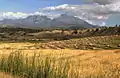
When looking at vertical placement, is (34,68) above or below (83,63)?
above

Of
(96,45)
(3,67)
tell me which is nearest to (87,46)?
(96,45)

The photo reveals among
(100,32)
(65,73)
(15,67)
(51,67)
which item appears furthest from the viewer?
(100,32)

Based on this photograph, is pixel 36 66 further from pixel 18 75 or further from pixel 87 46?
pixel 87 46

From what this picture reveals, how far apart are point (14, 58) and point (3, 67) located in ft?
2.15

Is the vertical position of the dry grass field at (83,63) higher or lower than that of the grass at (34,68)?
lower

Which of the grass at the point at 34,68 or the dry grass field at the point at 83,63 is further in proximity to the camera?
the dry grass field at the point at 83,63

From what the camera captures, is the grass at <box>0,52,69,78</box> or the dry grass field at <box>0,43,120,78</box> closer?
the grass at <box>0,52,69,78</box>

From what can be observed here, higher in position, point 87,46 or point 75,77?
point 75,77

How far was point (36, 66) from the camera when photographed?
40.9 ft

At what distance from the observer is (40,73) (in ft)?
39.0

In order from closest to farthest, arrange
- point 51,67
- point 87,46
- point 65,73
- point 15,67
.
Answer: point 65,73 → point 51,67 → point 15,67 → point 87,46

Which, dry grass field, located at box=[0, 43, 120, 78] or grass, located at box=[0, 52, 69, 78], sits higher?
grass, located at box=[0, 52, 69, 78]

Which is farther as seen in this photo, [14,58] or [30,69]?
[14,58]

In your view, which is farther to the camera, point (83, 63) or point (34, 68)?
point (83, 63)
